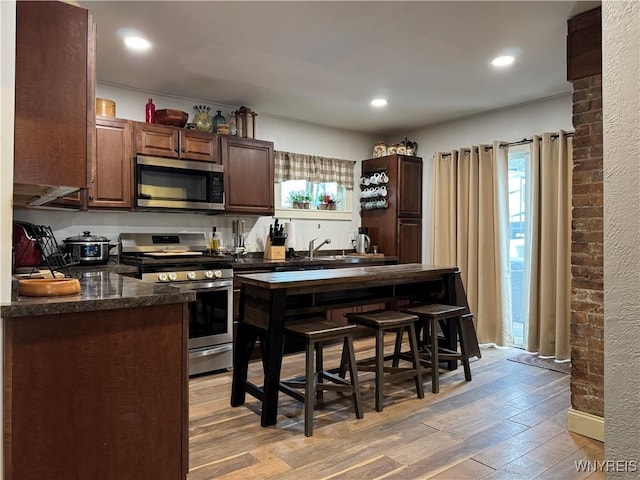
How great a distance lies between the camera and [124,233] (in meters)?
4.09

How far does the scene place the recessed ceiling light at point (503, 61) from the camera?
3.37 metres

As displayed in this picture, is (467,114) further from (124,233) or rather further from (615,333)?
(615,333)

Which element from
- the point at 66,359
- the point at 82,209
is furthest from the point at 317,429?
the point at 82,209

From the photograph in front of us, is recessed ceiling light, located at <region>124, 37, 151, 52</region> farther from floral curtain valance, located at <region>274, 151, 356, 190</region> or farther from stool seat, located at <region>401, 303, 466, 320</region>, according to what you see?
stool seat, located at <region>401, 303, 466, 320</region>

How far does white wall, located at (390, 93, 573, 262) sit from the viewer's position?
4.34 metres

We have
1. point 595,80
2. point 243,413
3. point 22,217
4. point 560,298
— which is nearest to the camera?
point 595,80

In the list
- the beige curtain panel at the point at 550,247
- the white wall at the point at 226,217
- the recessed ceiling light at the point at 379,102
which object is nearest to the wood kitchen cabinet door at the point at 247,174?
the white wall at the point at 226,217

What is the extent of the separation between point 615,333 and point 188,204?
3735 mm

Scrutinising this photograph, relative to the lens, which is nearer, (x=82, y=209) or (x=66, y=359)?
(x=66, y=359)

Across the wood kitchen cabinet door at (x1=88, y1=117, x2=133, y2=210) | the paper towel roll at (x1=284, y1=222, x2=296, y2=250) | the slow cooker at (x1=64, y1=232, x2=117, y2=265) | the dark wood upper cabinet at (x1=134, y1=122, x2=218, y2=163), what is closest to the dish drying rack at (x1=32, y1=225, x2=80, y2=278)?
the slow cooker at (x1=64, y1=232, x2=117, y2=265)

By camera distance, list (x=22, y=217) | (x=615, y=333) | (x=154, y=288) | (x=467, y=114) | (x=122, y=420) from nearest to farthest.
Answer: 1. (x=615, y=333)
2. (x=122, y=420)
3. (x=154, y=288)
4. (x=22, y=217)
5. (x=467, y=114)

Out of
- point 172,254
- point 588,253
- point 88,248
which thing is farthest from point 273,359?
point 588,253

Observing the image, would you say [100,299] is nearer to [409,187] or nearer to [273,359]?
[273,359]

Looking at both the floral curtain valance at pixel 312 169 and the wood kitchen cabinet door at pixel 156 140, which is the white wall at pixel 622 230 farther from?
the floral curtain valance at pixel 312 169
